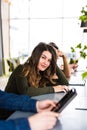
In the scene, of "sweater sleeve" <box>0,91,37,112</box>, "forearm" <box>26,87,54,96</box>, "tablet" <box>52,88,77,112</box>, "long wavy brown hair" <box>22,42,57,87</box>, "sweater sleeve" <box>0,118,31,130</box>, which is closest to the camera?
"sweater sleeve" <box>0,118,31,130</box>

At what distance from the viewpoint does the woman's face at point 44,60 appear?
2551 mm

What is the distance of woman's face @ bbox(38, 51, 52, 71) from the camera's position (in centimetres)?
255

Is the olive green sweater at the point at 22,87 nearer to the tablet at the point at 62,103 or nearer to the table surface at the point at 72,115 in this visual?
the table surface at the point at 72,115

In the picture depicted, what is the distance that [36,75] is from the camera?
253 centimetres

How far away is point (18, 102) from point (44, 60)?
883 millimetres

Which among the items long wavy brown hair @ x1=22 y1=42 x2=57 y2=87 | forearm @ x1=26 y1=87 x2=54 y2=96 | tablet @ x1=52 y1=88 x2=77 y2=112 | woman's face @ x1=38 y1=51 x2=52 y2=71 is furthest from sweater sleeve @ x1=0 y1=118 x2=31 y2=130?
woman's face @ x1=38 y1=51 x2=52 y2=71

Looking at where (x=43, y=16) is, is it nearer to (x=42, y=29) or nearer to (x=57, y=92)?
(x=42, y=29)

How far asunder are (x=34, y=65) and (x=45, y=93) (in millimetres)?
305

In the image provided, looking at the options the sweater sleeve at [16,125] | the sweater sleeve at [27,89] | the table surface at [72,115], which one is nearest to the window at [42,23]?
the sweater sleeve at [27,89]

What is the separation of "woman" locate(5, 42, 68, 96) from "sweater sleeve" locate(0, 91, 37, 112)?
1.80 ft

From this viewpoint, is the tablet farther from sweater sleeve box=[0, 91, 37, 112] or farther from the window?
the window

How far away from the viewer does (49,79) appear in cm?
271

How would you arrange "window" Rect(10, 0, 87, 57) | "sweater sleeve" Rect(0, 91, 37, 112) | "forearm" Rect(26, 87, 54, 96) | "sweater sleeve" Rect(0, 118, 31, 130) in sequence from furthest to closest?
"window" Rect(10, 0, 87, 57), "forearm" Rect(26, 87, 54, 96), "sweater sleeve" Rect(0, 91, 37, 112), "sweater sleeve" Rect(0, 118, 31, 130)

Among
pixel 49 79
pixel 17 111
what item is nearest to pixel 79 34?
pixel 49 79
